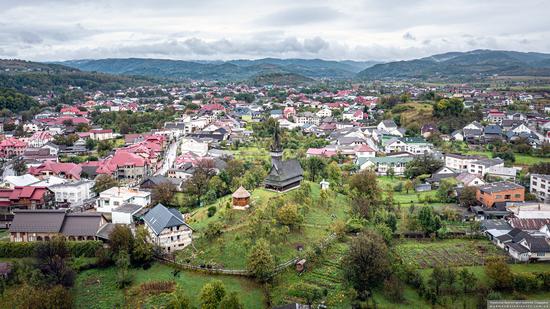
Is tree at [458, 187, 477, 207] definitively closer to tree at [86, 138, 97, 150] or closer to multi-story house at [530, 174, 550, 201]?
multi-story house at [530, 174, 550, 201]

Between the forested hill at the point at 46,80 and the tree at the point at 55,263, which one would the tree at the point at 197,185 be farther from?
the forested hill at the point at 46,80

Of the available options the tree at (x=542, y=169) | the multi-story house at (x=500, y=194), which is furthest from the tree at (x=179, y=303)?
the tree at (x=542, y=169)

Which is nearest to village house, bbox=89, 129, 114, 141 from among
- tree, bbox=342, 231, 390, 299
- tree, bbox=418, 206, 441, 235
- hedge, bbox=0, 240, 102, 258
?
hedge, bbox=0, 240, 102, 258

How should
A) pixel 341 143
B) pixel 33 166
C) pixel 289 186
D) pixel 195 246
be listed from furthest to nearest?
1. pixel 341 143
2. pixel 33 166
3. pixel 289 186
4. pixel 195 246

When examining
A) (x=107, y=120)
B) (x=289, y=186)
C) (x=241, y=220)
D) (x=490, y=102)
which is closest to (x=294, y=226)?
(x=241, y=220)

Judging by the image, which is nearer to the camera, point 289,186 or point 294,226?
point 294,226

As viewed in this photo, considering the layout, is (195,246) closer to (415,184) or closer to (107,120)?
(415,184)
